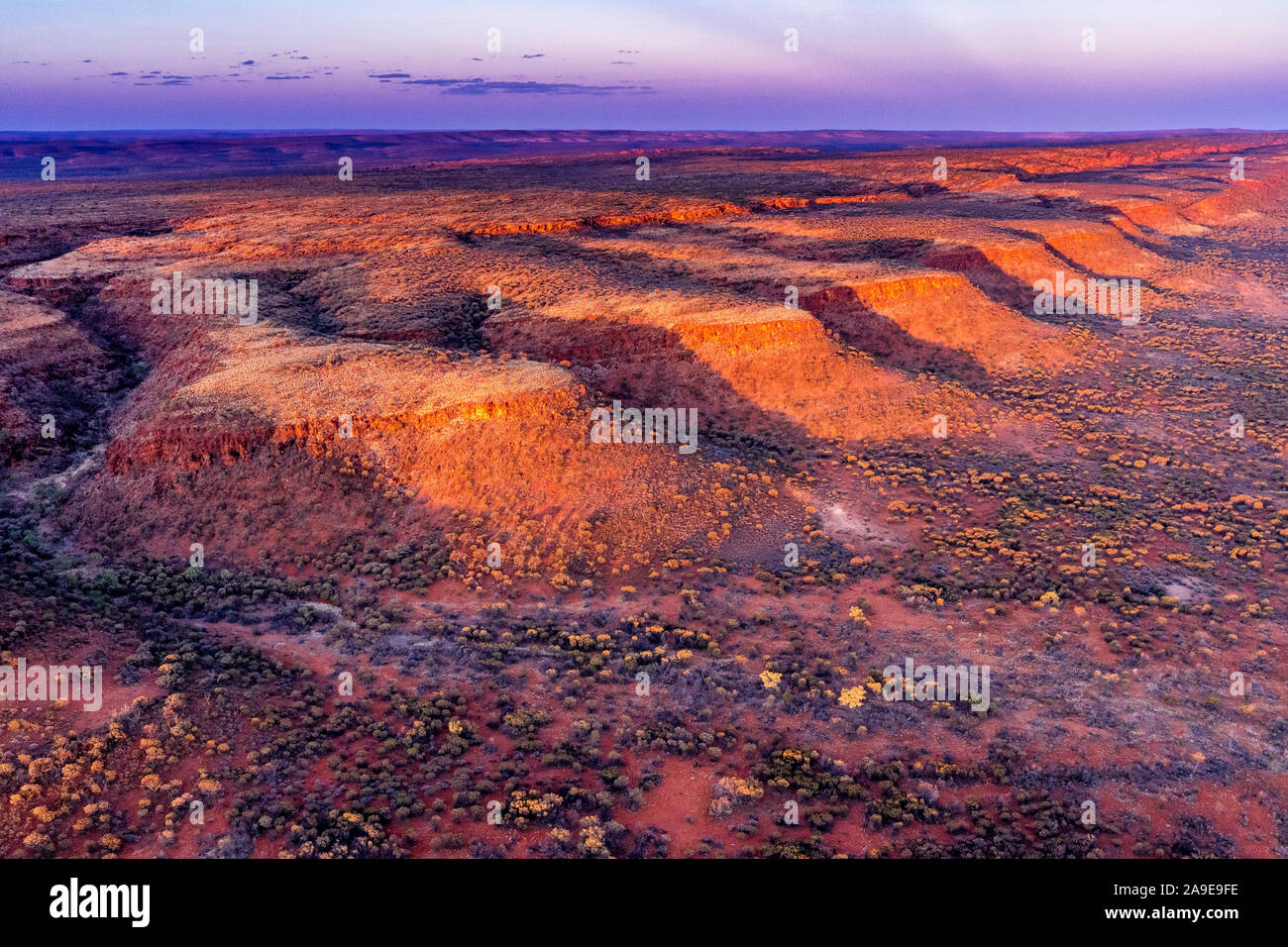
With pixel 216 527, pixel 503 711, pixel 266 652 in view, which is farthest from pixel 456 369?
pixel 503 711

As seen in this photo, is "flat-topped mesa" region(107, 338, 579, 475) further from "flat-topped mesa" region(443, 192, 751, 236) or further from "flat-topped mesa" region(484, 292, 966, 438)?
"flat-topped mesa" region(443, 192, 751, 236)

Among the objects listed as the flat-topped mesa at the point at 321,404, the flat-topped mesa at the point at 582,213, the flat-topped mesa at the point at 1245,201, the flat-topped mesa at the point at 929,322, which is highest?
the flat-topped mesa at the point at 1245,201

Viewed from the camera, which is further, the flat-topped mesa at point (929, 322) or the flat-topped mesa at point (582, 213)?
the flat-topped mesa at point (582, 213)

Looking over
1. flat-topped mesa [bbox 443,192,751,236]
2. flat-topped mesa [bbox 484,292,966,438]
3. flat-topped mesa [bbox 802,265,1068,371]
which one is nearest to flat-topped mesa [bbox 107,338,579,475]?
flat-topped mesa [bbox 484,292,966,438]

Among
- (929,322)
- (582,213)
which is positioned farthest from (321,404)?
(582,213)

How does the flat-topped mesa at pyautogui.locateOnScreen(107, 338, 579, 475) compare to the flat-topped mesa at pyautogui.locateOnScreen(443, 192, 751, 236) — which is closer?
the flat-topped mesa at pyautogui.locateOnScreen(107, 338, 579, 475)

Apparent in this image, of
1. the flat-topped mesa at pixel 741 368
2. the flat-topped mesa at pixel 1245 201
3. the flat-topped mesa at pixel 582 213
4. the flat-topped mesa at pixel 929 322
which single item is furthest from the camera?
the flat-topped mesa at pixel 1245 201

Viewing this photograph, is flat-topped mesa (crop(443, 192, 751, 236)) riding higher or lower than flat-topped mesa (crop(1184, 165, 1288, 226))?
lower

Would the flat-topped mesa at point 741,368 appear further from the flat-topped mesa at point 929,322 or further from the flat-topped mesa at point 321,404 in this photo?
the flat-topped mesa at point 321,404

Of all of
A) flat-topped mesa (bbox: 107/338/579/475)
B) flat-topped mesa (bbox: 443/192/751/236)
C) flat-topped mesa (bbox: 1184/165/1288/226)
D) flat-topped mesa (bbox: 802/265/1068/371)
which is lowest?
flat-topped mesa (bbox: 107/338/579/475)

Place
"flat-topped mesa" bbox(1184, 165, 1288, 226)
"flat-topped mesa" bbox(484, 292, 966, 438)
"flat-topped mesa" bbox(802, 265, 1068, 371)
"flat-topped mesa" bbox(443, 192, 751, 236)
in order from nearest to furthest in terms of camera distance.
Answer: "flat-topped mesa" bbox(484, 292, 966, 438), "flat-topped mesa" bbox(802, 265, 1068, 371), "flat-topped mesa" bbox(443, 192, 751, 236), "flat-topped mesa" bbox(1184, 165, 1288, 226)

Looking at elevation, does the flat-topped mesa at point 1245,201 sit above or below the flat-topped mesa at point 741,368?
above

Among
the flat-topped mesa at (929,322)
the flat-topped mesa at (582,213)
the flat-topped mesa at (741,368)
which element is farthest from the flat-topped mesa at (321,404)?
the flat-topped mesa at (582,213)
